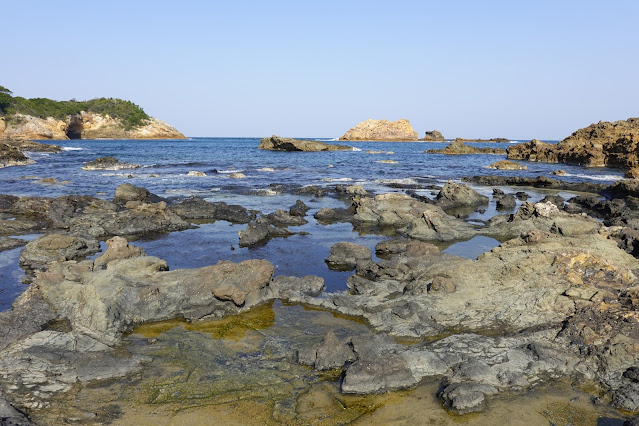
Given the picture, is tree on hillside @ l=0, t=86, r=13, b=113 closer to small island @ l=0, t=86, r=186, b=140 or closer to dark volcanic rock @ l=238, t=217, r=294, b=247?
small island @ l=0, t=86, r=186, b=140

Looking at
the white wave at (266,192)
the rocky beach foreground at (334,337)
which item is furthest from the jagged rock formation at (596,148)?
the rocky beach foreground at (334,337)

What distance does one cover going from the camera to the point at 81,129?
10788 cm

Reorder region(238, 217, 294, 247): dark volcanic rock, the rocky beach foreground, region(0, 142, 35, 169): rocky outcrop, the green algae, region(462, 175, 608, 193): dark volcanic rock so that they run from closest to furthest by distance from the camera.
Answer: the rocky beach foreground → the green algae → region(238, 217, 294, 247): dark volcanic rock → region(462, 175, 608, 193): dark volcanic rock → region(0, 142, 35, 169): rocky outcrop

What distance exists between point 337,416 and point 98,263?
649 centimetres

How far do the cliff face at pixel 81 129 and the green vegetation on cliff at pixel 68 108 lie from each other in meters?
1.26

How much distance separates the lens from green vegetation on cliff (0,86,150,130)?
82.6 metres

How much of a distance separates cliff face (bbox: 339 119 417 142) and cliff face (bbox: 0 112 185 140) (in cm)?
5689

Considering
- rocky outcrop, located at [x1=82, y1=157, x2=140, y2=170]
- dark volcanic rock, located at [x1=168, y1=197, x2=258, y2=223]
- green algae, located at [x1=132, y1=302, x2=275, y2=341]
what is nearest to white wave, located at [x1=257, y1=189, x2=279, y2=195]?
dark volcanic rock, located at [x1=168, y1=197, x2=258, y2=223]

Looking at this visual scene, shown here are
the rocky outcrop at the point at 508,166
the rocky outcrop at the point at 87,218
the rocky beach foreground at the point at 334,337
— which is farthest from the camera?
the rocky outcrop at the point at 508,166

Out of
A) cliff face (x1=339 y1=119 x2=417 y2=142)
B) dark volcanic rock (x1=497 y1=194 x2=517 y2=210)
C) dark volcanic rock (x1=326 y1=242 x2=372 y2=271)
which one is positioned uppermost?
cliff face (x1=339 y1=119 x2=417 y2=142)

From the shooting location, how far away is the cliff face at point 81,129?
81312 mm

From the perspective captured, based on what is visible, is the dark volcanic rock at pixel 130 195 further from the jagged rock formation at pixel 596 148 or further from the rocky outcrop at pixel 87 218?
the jagged rock formation at pixel 596 148

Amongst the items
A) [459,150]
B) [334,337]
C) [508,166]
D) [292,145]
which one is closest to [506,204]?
[334,337]

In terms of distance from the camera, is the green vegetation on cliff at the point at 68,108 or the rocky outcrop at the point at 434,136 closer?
the green vegetation on cliff at the point at 68,108
